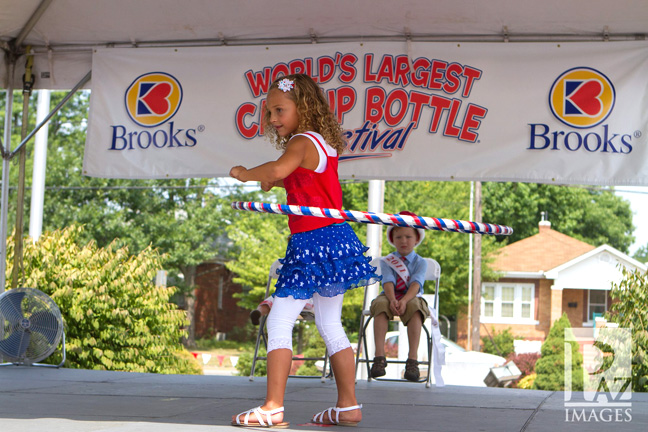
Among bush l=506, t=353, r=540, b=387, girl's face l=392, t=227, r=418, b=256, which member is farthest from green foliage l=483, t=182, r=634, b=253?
girl's face l=392, t=227, r=418, b=256

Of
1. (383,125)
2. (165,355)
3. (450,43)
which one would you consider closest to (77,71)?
(383,125)

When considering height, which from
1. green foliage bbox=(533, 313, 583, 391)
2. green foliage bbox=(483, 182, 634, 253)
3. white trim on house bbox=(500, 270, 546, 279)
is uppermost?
→ green foliage bbox=(483, 182, 634, 253)

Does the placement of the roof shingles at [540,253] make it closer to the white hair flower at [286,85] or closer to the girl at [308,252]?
the girl at [308,252]

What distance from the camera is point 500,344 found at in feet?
100

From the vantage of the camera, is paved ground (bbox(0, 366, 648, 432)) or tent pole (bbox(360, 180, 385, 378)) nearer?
paved ground (bbox(0, 366, 648, 432))

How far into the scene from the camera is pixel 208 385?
5.78 metres

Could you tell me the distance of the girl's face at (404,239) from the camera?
258 inches

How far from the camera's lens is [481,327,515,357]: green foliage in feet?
98.4

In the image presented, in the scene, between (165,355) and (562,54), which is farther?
(165,355)

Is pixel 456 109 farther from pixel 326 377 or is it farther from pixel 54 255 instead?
pixel 54 255

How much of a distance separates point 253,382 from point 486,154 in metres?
2.59

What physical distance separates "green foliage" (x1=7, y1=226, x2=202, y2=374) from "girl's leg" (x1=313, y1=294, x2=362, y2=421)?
729 cm

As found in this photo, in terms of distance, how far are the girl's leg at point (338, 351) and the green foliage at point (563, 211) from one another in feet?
130

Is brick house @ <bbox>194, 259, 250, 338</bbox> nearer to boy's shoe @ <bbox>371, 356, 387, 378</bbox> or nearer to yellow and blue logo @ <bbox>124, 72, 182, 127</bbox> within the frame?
yellow and blue logo @ <bbox>124, 72, 182, 127</bbox>
